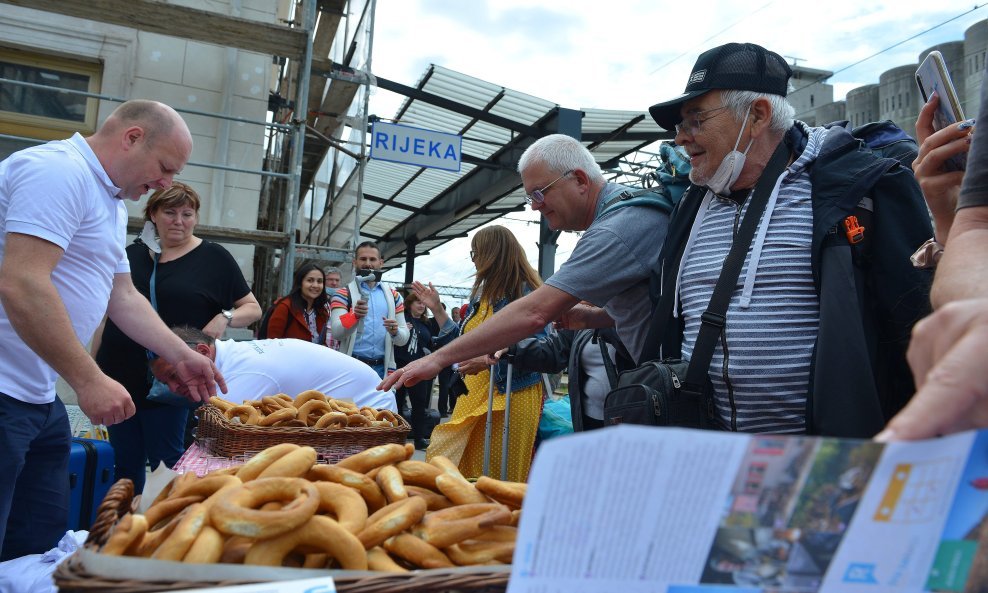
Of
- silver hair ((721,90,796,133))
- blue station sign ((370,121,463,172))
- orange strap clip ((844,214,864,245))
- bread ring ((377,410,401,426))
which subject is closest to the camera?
orange strap clip ((844,214,864,245))

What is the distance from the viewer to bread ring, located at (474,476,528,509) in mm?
1253

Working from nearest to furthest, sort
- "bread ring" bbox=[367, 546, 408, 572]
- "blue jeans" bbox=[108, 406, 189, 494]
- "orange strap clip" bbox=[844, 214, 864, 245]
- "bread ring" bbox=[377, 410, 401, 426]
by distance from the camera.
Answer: "bread ring" bbox=[367, 546, 408, 572], "orange strap clip" bbox=[844, 214, 864, 245], "bread ring" bbox=[377, 410, 401, 426], "blue jeans" bbox=[108, 406, 189, 494]

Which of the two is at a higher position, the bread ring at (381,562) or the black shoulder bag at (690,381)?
the black shoulder bag at (690,381)

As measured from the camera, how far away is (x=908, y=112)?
1767 centimetres

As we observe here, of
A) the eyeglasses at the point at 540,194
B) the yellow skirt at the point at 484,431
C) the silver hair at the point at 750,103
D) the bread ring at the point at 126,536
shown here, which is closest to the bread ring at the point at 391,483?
the bread ring at the point at 126,536

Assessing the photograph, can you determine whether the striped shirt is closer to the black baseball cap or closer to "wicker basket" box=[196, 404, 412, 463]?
the black baseball cap

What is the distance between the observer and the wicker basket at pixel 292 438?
2.24 meters

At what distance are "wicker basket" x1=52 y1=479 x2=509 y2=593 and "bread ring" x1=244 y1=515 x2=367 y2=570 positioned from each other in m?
0.05

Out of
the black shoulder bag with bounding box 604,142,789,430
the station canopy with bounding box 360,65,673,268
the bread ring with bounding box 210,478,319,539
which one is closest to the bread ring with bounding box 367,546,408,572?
the bread ring with bounding box 210,478,319,539

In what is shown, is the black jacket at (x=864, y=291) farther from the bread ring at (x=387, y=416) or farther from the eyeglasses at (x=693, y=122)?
the bread ring at (x=387, y=416)

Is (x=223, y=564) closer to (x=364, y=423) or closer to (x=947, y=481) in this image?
(x=947, y=481)

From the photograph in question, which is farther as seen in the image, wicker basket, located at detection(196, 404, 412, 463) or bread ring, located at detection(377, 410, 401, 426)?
bread ring, located at detection(377, 410, 401, 426)

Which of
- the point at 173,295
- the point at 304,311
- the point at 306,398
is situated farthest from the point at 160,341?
the point at 304,311

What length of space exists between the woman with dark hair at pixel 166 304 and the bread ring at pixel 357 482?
261cm
